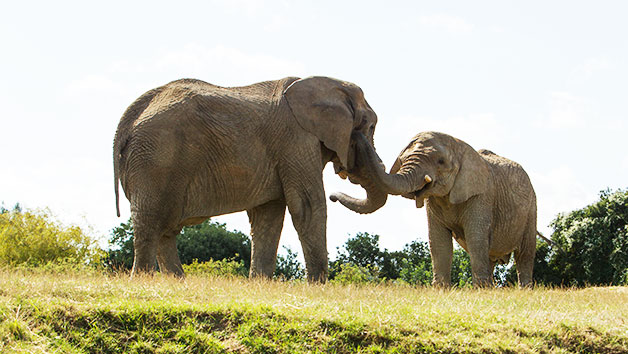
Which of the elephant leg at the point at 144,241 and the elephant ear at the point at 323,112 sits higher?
the elephant ear at the point at 323,112

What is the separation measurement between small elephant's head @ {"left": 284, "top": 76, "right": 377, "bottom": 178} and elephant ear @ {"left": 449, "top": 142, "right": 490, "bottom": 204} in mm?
1988

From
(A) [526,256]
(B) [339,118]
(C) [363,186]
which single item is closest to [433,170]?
(C) [363,186]

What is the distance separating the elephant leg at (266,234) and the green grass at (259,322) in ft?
9.66

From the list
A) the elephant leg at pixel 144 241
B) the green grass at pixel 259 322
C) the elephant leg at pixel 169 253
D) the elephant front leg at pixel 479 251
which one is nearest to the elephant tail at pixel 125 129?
the elephant leg at pixel 144 241

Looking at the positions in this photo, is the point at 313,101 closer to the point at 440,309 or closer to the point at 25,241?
the point at 440,309

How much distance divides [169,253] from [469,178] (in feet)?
19.9

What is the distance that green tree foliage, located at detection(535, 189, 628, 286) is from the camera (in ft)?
84.1

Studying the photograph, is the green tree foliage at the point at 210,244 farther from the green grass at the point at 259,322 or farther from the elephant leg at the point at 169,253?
the green grass at the point at 259,322

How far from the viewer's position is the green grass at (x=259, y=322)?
31.2ft

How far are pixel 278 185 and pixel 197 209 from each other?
1529 millimetres

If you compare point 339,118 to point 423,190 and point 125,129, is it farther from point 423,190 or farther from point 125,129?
point 125,129

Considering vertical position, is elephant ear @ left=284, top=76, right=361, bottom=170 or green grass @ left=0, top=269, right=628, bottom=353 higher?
elephant ear @ left=284, top=76, right=361, bottom=170

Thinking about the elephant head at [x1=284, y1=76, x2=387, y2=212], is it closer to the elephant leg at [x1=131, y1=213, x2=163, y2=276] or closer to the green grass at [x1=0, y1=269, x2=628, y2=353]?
the elephant leg at [x1=131, y1=213, x2=163, y2=276]

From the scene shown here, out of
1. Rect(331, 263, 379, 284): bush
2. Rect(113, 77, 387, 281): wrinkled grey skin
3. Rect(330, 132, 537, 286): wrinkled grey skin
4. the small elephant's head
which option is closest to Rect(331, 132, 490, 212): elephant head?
Rect(330, 132, 537, 286): wrinkled grey skin
